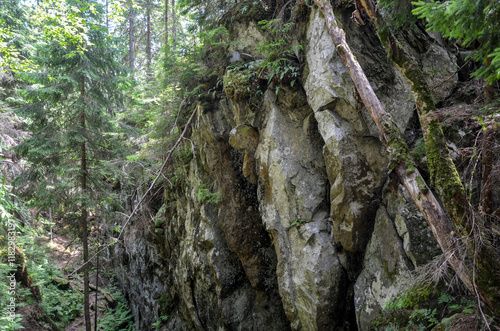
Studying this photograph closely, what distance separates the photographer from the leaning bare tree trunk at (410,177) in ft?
11.2

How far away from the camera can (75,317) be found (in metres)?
12.6

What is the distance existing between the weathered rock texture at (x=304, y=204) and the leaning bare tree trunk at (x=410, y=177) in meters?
0.60

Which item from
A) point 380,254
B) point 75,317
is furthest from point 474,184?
point 75,317

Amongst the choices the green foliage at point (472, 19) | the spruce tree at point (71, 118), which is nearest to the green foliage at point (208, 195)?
the spruce tree at point (71, 118)

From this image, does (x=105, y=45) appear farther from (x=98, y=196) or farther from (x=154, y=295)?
(x=154, y=295)

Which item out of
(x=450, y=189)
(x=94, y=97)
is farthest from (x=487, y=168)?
(x=94, y=97)

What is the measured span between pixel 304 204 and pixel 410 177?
2.67m

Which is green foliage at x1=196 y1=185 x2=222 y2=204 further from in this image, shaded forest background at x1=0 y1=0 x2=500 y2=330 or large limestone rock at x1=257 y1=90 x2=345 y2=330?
large limestone rock at x1=257 y1=90 x2=345 y2=330

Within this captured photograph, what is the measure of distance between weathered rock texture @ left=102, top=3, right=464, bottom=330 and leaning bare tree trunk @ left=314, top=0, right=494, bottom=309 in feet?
1.98

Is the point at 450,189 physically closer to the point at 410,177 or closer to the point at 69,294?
the point at 410,177

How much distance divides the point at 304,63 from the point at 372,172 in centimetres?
306

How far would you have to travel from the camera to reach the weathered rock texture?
5516 mm

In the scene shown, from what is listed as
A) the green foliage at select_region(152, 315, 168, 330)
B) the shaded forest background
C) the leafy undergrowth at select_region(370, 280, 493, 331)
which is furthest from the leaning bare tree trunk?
the green foliage at select_region(152, 315, 168, 330)

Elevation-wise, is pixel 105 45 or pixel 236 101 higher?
pixel 105 45
